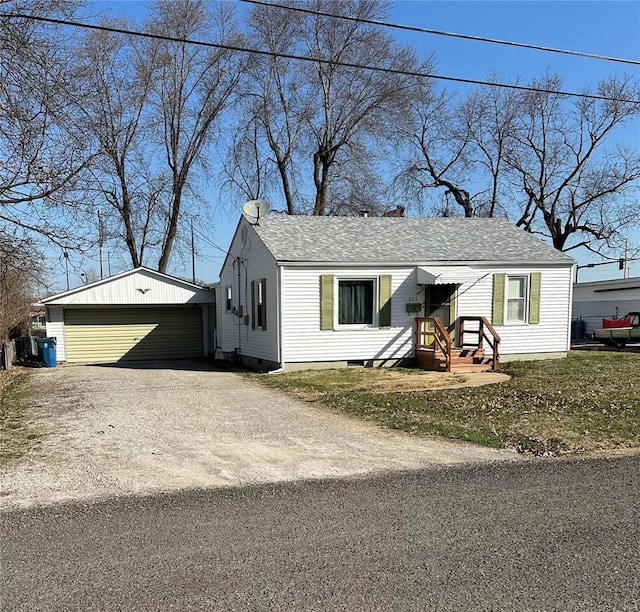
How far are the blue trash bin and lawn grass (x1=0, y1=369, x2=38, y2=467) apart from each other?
14.1 feet

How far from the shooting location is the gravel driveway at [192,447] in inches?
192

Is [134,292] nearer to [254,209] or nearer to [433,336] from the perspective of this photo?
[254,209]

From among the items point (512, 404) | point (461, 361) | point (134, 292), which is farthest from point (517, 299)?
point (134, 292)

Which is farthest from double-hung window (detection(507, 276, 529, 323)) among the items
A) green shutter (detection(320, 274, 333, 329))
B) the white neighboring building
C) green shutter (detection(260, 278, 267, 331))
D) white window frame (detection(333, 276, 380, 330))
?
the white neighboring building

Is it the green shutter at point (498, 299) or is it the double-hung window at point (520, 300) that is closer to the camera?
the green shutter at point (498, 299)

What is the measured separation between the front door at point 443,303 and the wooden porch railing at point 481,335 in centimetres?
28

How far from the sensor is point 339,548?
11.3 ft

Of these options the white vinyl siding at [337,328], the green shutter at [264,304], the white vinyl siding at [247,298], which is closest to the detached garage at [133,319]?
the white vinyl siding at [247,298]

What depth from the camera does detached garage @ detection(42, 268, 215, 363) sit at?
60.0 feet

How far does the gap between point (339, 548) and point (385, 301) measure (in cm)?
1072

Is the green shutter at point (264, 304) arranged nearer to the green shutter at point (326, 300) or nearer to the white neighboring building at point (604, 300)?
the green shutter at point (326, 300)

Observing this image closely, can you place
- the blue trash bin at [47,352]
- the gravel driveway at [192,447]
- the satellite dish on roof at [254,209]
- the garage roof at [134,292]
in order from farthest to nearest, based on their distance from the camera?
the garage roof at [134,292] → the blue trash bin at [47,352] → the satellite dish on roof at [254,209] → the gravel driveway at [192,447]

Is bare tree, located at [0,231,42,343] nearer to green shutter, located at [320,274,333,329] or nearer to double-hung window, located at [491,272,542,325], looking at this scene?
green shutter, located at [320,274,333,329]

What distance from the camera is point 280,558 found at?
3291 mm
